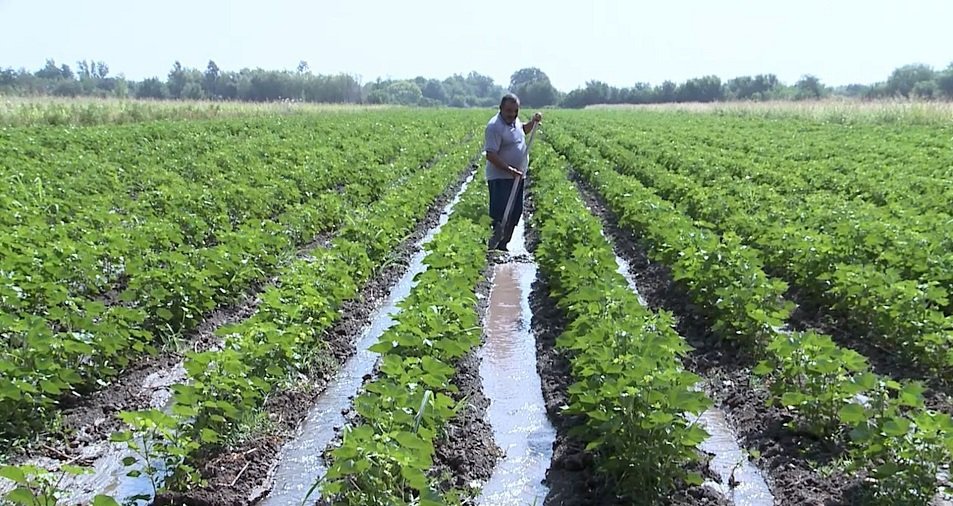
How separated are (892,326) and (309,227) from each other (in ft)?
24.4

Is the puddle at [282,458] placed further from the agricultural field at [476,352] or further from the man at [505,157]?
the man at [505,157]

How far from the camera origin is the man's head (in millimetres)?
9523

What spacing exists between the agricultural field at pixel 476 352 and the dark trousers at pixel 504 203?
38cm

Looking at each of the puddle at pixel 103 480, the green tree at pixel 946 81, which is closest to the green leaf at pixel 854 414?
the puddle at pixel 103 480

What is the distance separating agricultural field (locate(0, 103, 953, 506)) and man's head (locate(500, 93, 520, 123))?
145 centimetres

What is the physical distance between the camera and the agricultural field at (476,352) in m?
3.98

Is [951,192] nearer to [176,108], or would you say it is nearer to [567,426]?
[567,426]

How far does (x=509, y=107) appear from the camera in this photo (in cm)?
955

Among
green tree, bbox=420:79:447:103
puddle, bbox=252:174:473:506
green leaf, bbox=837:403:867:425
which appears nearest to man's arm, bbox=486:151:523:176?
puddle, bbox=252:174:473:506

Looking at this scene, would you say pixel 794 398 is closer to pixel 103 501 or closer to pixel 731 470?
pixel 731 470

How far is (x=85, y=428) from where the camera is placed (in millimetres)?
4898

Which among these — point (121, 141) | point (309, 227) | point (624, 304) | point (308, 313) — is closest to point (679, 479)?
point (624, 304)

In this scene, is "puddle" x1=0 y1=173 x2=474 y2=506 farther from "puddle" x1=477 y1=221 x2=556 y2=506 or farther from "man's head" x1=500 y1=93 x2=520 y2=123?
"man's head" x1=500 y1=93 x2=520 y2=123

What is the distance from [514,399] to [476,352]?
3.41 ft
